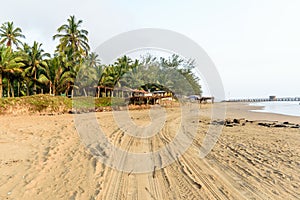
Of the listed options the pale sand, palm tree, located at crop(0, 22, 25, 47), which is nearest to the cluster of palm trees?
palm tree, located at crop(0, 22, 25, 47)

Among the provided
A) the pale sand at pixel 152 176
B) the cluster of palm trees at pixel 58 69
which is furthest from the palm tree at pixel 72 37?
the pale sand at pixel 152 176

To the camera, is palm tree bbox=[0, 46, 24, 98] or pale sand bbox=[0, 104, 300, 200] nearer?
pale sand bbox=[0, 104, 300, 200]

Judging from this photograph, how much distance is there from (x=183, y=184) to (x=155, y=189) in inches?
21.4

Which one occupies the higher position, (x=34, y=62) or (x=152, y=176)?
(x=34, y=62)

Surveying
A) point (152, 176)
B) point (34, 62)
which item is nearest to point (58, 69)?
point (34, 62)

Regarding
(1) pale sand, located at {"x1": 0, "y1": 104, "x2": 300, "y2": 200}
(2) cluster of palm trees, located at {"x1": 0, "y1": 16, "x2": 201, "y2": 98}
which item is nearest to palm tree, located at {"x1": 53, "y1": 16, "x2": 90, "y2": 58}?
(2) cluster of palm trees, located at {"x1": 0, "y1": 16, "x2": 201, "y2": 98}

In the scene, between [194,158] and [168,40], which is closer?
[194,158]

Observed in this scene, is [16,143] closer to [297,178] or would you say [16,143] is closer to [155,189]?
[155,189]

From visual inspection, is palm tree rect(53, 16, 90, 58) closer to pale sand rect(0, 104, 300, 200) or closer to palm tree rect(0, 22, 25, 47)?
palm tree rect(0, 22, 25, 47)

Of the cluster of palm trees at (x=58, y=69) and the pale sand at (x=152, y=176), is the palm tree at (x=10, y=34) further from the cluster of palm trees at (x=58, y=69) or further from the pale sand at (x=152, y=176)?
the pale sand at (x=152, y=176)

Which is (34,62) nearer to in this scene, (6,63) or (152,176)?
(6,63)

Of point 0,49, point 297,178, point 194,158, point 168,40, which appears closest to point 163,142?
point 194,158

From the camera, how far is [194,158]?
562 cm

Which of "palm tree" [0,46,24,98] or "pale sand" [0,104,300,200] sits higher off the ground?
"palm tree" [0,46,24,98]
